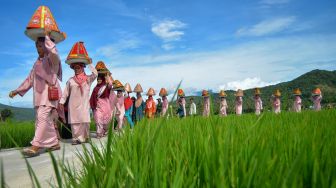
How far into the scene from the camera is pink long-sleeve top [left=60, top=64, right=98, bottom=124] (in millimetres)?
7285

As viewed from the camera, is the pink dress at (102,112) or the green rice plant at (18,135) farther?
the pink dress at (102,112)

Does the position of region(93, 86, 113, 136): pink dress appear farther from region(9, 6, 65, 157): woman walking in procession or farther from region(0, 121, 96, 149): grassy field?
region(9, 6, 65, 157): woman walking in procession

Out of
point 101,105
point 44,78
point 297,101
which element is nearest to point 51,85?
point 44,78

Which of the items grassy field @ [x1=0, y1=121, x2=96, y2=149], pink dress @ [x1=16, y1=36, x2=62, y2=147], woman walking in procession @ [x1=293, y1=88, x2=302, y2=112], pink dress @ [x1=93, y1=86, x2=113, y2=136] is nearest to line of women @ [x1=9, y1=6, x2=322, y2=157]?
pink dress @ [x1=16, y1=36, x2=62, y2=147]

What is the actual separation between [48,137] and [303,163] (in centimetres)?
499

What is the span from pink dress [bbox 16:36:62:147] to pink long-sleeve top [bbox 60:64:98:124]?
164 cm

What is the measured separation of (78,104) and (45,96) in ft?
6.14

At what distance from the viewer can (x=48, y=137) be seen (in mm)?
5508

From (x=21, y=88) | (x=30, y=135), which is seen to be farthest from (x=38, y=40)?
(x=30, y=135)

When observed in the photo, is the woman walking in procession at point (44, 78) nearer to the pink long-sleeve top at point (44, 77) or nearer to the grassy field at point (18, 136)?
the pink long-sleeve top at point (44, 77)

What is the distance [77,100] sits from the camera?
24.2ft

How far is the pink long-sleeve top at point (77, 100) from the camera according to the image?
23.9 feet

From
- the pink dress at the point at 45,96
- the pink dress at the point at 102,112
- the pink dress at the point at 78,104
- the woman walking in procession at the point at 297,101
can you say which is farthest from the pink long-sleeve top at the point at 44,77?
the woman walking in procession at the point at 297,101

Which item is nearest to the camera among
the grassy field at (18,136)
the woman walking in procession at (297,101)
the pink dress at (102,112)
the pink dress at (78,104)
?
the pink dress at (78,104)
